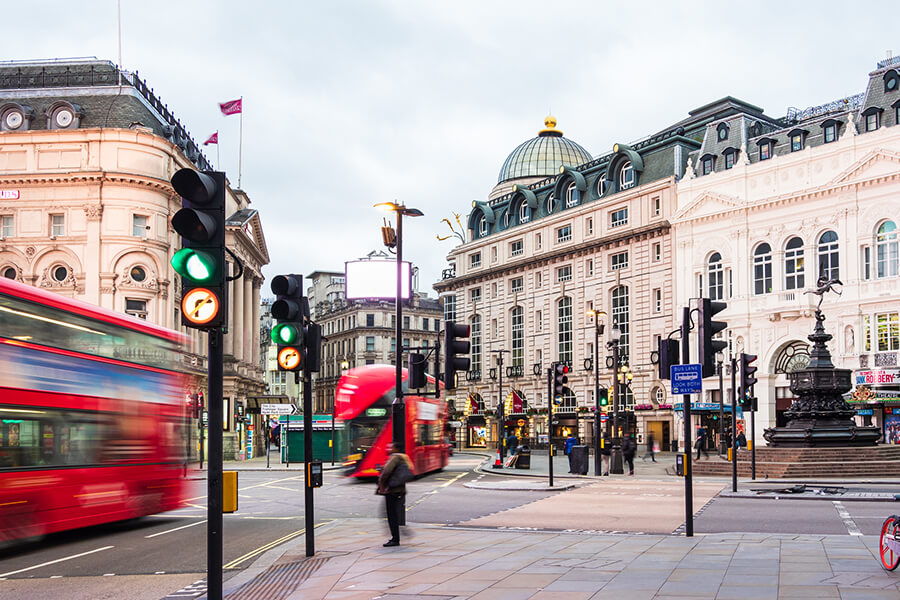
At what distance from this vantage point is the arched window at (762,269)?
57.9m

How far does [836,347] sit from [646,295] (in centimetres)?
1633

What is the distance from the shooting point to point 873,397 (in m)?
50.1

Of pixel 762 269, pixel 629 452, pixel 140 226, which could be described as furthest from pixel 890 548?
pixel 140 226

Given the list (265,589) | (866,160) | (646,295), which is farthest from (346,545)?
(646,295)

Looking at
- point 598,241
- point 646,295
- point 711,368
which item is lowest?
point 711,368

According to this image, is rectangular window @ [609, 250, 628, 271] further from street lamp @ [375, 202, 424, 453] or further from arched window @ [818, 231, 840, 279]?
street lamp @ [375, 202, 424, 453]

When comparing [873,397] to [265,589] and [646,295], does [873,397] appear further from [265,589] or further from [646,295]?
[265,589]

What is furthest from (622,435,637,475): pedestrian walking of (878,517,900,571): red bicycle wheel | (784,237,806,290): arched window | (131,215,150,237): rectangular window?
(131,215,150,237): rectangular window

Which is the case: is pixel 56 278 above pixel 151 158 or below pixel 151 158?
below

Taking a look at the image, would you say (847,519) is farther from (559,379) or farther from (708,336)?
(559,379)

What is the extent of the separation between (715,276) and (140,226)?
126 feet

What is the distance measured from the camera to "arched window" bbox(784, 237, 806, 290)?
184 feet

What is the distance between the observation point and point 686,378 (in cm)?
1474

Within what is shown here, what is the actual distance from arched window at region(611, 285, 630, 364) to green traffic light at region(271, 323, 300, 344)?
57.8m
